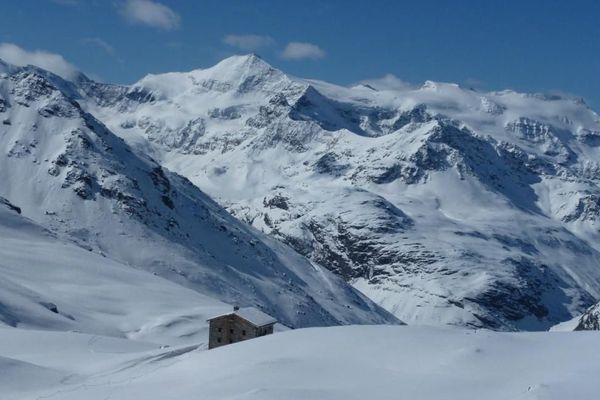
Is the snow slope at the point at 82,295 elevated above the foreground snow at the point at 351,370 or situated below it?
above

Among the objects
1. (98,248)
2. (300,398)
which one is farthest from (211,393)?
(98,248)

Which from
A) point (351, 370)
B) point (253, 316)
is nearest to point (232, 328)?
point (253, 316)

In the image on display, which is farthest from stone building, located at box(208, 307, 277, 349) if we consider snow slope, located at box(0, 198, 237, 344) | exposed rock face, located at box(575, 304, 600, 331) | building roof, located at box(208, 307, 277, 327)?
exposed rock face, located at box(575, 304, 600, 331)

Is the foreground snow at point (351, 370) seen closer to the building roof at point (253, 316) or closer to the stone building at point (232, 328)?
the stone building at point (232, 328)

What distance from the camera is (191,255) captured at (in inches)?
7682

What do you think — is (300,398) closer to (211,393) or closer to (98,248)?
(211,393)

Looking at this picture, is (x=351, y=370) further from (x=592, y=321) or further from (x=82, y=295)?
(x=592, y=321)

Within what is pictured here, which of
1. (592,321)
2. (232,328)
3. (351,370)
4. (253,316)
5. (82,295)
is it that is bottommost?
(351,370)

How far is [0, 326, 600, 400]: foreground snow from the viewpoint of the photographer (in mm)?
38969

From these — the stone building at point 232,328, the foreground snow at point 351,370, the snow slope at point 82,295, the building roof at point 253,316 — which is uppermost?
the snow slope at point 82,295

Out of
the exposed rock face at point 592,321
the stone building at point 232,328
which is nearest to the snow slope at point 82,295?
the stone building at point 232,328

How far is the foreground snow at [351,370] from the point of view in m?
39.0

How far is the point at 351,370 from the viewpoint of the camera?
42594mm

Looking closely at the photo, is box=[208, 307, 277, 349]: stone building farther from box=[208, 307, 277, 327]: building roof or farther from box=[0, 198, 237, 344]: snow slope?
box=[0, 198, 237, 344]: snow slope
